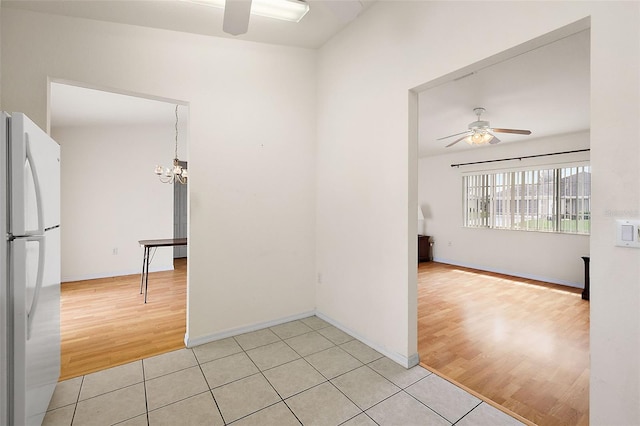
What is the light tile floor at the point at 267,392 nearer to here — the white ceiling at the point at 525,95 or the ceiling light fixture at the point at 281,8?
the white ceiling at the point at 525,95

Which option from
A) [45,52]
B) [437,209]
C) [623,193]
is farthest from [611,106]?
[437,209]

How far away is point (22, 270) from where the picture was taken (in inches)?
51.9

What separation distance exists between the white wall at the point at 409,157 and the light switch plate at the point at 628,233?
0.03 m

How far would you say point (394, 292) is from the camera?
2346 mm

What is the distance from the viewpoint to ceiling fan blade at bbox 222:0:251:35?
146cm

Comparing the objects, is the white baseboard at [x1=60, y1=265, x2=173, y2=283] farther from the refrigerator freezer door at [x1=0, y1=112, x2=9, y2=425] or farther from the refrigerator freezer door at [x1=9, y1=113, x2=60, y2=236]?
the refrigerator freezer door at [x1=0, y1=112, x2=9, y2=425]

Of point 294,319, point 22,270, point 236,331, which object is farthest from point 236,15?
point 294,319

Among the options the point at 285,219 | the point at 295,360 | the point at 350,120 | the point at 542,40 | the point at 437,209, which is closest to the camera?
the point at 542,40

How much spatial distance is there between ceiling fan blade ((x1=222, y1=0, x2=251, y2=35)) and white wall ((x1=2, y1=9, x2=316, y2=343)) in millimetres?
1104

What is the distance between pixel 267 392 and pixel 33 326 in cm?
134

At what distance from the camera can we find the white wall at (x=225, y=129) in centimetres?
216

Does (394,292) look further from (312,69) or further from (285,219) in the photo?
(312,69)

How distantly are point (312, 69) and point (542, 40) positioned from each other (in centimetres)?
223

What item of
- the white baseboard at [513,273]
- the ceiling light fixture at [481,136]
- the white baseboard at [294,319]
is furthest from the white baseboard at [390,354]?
the white baseboard at [513,273]
